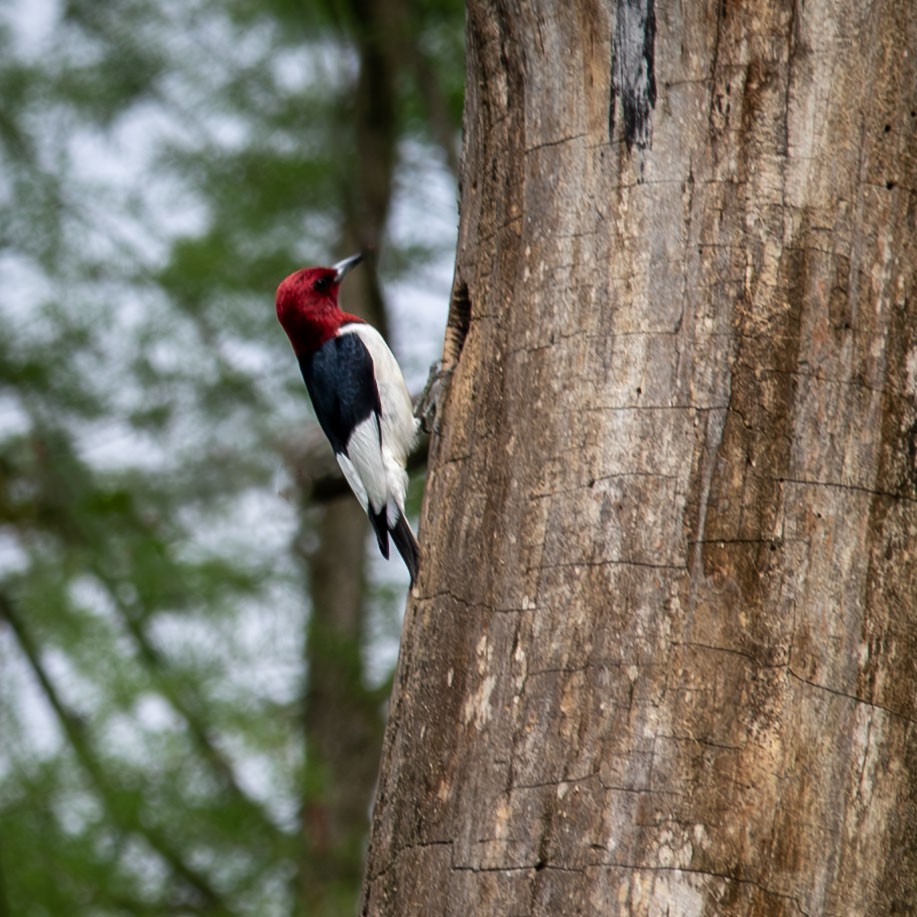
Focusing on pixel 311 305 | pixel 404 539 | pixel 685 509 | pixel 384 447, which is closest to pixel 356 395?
pixel 384 447

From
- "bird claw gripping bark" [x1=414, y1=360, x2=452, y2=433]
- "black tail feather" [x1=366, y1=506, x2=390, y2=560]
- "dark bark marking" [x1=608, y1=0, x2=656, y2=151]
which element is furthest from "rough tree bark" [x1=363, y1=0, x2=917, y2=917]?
"black tail feather" [x1=366, y1=506, x2=390, y2=560]

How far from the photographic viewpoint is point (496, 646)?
99.3 inches

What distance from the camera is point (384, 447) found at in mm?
4266

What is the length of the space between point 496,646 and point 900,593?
72cm

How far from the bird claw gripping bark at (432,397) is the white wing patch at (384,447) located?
0.29ft

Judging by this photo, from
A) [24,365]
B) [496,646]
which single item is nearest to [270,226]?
[24,365]

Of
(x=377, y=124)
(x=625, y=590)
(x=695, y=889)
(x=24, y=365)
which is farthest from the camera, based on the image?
(x=377, y=124)

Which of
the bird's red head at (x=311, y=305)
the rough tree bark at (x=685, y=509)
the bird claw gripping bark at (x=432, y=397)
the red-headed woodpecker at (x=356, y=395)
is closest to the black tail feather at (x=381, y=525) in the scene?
the red-headed woodpecker at (x=356, y=395)

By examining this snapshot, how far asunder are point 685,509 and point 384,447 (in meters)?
1.96

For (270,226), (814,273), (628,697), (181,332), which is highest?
(270,226)

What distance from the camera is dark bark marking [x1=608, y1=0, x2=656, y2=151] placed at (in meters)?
2.61

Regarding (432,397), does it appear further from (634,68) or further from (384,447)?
(634,68)

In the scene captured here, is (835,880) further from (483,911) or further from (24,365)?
(24,365)

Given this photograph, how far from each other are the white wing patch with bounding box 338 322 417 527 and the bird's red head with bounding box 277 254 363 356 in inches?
9.4
